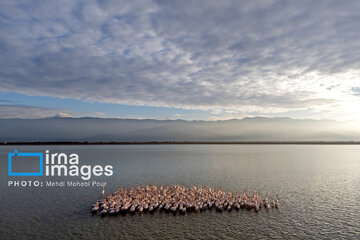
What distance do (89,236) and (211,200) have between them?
15.8 metres

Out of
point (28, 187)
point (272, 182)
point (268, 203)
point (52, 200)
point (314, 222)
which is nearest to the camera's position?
point (314, 222)

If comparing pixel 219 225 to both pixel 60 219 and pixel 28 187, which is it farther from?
pixel 28 187

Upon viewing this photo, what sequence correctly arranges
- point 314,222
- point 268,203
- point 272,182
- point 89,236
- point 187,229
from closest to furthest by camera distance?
point 89,236, point 187,229, point 314,222, point 268,203, point 272,182

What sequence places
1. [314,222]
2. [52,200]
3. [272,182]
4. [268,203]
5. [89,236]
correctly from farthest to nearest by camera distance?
[272,182] → [52,200] → [268,203] → [314,222] → [89,236]

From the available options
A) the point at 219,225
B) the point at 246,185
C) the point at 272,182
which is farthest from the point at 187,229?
the point at 272,182


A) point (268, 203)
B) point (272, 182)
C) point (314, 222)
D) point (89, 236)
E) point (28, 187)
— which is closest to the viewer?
point (89, 236)

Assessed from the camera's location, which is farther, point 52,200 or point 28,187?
point 28,187

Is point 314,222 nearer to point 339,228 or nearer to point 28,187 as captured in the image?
point 339,228

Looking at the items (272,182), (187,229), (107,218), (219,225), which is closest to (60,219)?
(107,218)

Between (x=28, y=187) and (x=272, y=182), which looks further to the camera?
(x=272, y=182)

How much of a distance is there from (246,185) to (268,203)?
43.9 ft

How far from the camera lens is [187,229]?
80.2ft

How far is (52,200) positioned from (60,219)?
925 cm

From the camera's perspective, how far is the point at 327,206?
Answer: 32.5 m
